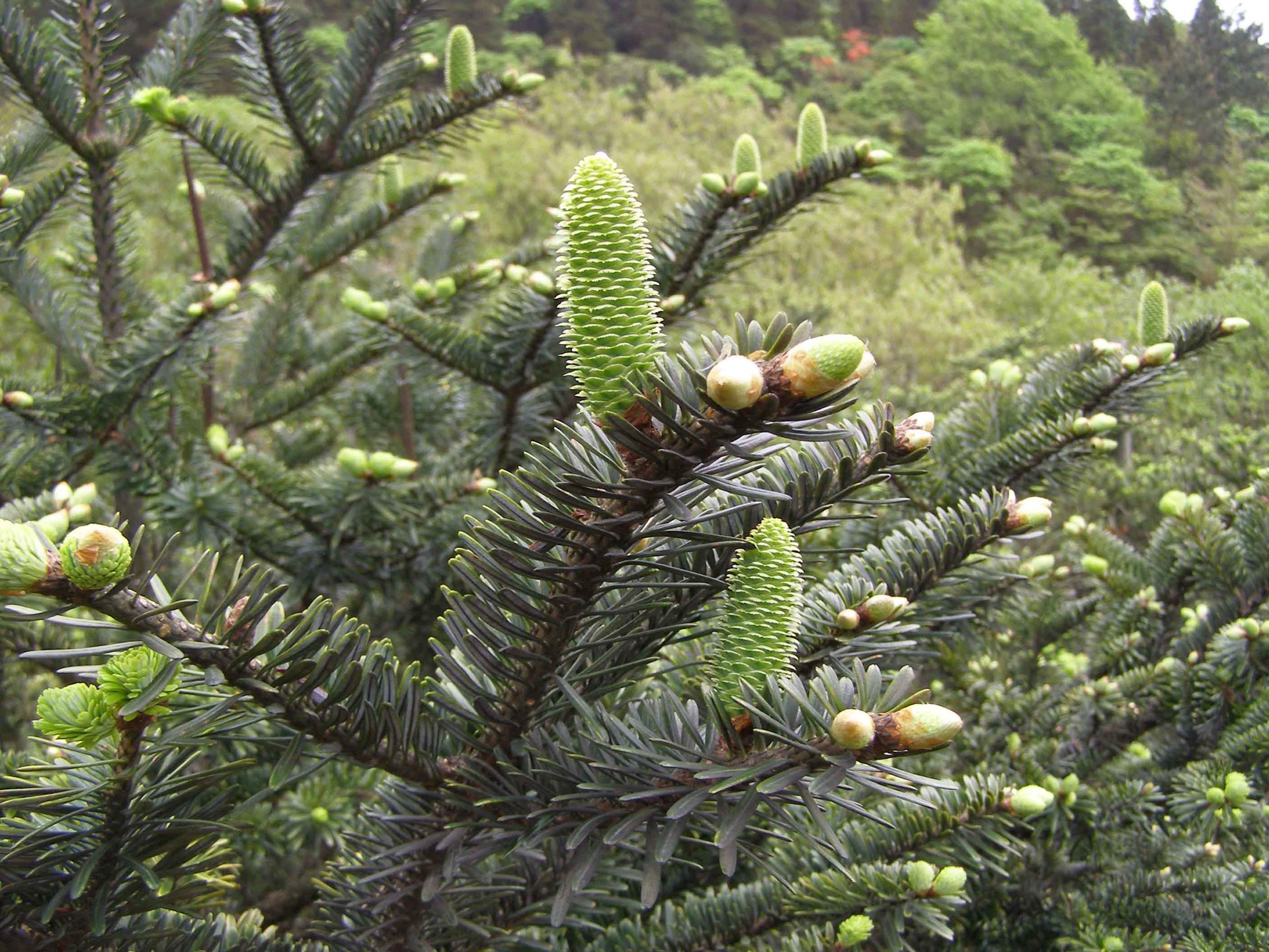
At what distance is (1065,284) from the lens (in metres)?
14.8

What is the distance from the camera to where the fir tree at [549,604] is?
0.58 m

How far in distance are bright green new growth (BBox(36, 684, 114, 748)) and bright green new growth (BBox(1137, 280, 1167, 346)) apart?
66.2 inches

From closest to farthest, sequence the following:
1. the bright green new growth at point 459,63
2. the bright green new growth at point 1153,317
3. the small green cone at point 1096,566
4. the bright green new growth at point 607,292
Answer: the bright green new growth at point 607,292
the bright green new growth at point 1153,317
the small green cone at point 1096,566
the bright green new growth at point 459,63

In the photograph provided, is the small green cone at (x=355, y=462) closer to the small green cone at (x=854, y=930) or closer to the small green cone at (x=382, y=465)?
the small green cone at (x=382, y=465)

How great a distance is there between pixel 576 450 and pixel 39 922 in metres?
0.60

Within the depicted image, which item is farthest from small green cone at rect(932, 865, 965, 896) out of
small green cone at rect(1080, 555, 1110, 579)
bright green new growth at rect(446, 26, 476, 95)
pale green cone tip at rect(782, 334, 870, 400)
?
bright green new growth at rect(446, 26, 476, 95)

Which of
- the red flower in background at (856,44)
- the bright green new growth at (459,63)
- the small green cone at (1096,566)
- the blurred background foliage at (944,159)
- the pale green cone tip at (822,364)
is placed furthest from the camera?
the red flower in background at (856,44)

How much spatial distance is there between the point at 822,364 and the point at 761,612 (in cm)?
25

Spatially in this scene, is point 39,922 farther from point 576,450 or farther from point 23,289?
point 23,289

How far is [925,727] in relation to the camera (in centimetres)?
52

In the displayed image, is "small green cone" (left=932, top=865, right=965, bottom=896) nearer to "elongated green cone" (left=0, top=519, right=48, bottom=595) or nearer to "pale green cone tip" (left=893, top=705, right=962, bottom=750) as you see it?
"pale green cone tip" (left=893, top=705, right=962, bottom=750)

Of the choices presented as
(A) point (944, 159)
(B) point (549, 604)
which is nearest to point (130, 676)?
(B) point (549, 604)

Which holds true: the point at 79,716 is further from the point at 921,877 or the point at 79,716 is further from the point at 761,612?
the point at 921,877

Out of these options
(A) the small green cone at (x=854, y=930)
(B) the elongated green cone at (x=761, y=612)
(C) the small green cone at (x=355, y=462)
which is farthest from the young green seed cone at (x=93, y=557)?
(C) the small green cone at (x=355, y=462)
